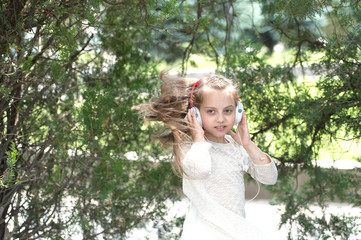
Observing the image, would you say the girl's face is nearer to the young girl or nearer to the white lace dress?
the young girl

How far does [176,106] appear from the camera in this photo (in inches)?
106

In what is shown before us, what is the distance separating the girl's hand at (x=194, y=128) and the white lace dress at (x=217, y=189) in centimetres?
5

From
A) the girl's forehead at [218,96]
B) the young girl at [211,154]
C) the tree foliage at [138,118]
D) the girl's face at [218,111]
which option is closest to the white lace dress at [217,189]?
the young girl at [211,154]

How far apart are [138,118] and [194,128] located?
0.88 meters

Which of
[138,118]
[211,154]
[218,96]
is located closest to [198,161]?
[211,154]

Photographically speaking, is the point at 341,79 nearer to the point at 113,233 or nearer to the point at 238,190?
the point at 238,190

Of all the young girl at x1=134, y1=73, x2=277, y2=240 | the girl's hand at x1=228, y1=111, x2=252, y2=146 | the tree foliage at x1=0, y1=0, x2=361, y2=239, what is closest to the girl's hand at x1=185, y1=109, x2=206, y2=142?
the young girl at x1=134, y1=73, x2=277, y2=240

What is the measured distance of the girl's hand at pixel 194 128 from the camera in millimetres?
2482

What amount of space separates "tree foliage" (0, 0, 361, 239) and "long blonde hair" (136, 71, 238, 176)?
0.42 metres

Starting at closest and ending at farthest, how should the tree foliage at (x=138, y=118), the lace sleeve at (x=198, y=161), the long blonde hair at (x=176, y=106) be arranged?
the lace sleeve at (x=198, y=161) < the long blonde hair at (x=176, y=106) < the tree foliage at (x=138, y=118)

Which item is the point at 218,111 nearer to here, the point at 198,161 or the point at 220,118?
the point at 220,118

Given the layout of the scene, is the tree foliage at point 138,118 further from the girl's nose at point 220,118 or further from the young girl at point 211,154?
the girl's nose at point 220,118

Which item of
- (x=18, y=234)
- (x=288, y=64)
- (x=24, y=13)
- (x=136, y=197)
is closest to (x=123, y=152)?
(x=136, y=197)

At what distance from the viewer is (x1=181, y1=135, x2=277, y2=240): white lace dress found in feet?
7.84
